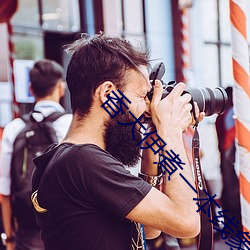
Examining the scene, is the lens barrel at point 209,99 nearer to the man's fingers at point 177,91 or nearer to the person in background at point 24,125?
the man's fingers at point 177,91

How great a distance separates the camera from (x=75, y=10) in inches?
283

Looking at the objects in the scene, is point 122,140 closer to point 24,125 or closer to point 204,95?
point 204,95

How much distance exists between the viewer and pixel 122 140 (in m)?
1.46

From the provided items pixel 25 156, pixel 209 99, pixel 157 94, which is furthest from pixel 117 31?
pixel 157 94

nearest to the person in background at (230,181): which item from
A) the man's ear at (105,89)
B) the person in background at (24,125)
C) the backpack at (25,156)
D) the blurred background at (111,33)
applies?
the blurred background at (111,33)

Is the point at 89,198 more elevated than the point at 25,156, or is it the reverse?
the point at 89,198

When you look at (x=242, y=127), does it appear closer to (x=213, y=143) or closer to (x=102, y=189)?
(x=102, y=189)

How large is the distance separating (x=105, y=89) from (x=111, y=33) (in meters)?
5.01

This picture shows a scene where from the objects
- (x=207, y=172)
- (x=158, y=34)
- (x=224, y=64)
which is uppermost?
(x=158, y=34)

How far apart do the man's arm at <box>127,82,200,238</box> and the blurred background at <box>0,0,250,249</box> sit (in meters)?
2.80

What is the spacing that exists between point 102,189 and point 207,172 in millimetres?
5000

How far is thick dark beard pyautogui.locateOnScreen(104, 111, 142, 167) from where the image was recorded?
1.45 metres

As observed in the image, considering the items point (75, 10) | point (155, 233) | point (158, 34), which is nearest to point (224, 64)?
point (158, 34)

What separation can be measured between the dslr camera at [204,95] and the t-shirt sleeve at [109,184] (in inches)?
11.3
